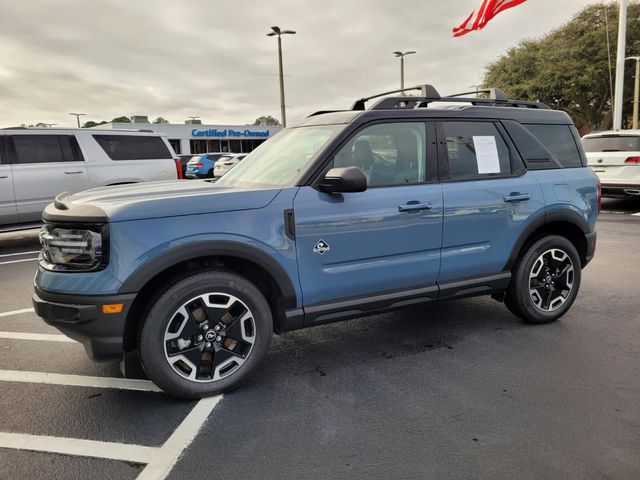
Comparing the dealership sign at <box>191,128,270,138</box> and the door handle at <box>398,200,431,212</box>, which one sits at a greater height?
the dealership sign at <box>191,128,270,138</box>

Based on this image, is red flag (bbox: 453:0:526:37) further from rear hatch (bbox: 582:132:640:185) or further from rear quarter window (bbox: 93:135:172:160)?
rear quarter window (bbox: 93:135:172:160)

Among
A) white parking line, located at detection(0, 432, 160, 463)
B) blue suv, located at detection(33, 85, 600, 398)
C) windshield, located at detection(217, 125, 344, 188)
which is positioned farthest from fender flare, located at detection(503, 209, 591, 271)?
white parking line, located at detection(0, 432, 160, 463)

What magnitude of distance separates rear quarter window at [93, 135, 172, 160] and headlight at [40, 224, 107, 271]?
661 centimetres

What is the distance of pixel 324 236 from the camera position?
3.28 meters

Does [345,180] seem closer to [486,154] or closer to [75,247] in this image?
[486,154]

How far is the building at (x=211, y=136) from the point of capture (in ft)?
157

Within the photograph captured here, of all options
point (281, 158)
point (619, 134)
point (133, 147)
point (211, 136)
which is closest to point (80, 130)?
point (133, 147)

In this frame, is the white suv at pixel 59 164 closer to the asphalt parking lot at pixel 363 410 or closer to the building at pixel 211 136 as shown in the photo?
the asphalt parking lot at pixel 363 410

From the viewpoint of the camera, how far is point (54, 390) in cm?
328

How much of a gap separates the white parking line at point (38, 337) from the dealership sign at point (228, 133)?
47008 millimetres

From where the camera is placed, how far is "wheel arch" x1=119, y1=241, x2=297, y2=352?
9.43 feet

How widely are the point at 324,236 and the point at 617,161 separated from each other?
9983mm

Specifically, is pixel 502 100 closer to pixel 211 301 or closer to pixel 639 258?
pixel 211 301

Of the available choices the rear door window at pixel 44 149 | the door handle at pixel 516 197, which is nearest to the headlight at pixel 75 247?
the door handle at pixel 516 197
